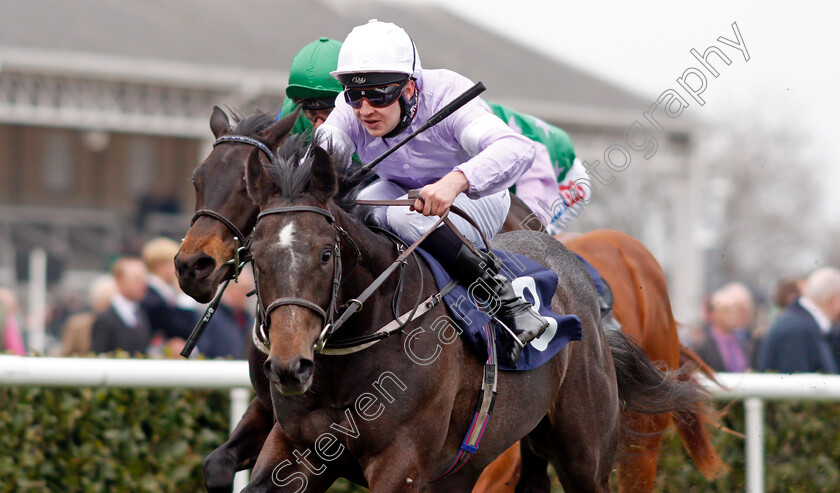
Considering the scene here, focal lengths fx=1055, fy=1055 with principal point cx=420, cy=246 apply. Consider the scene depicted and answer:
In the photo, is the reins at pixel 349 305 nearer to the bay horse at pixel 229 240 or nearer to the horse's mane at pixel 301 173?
the horse's mane at pixel 301 173

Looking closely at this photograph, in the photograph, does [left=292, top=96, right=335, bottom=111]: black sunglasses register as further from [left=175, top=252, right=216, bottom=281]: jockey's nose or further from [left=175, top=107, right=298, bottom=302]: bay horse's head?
[left=175, top=252, right=216, bottom=281]: jockey's nose

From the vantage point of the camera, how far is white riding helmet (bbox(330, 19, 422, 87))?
3400mm

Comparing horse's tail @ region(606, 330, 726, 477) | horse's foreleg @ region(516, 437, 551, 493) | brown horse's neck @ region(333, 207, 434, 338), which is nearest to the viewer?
brown horse's neck @ region(333, 207, 434, 338)

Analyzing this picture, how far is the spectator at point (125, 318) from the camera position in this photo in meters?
6.63

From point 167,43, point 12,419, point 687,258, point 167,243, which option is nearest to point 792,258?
point 687,258

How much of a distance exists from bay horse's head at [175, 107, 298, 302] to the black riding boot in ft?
2.14

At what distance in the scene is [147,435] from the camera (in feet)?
16.3

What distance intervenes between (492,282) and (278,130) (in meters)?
1.00

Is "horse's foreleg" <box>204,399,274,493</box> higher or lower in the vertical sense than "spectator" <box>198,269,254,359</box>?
higher

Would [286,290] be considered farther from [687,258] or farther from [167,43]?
[687,258]

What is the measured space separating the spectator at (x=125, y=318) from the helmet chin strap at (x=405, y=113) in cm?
358

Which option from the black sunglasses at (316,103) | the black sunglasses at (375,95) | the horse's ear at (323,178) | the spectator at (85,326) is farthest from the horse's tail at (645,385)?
the spectator at (85,326)

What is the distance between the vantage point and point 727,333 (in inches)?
334

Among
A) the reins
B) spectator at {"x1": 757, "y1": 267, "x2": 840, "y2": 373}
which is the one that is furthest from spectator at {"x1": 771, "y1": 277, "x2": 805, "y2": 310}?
the reins
